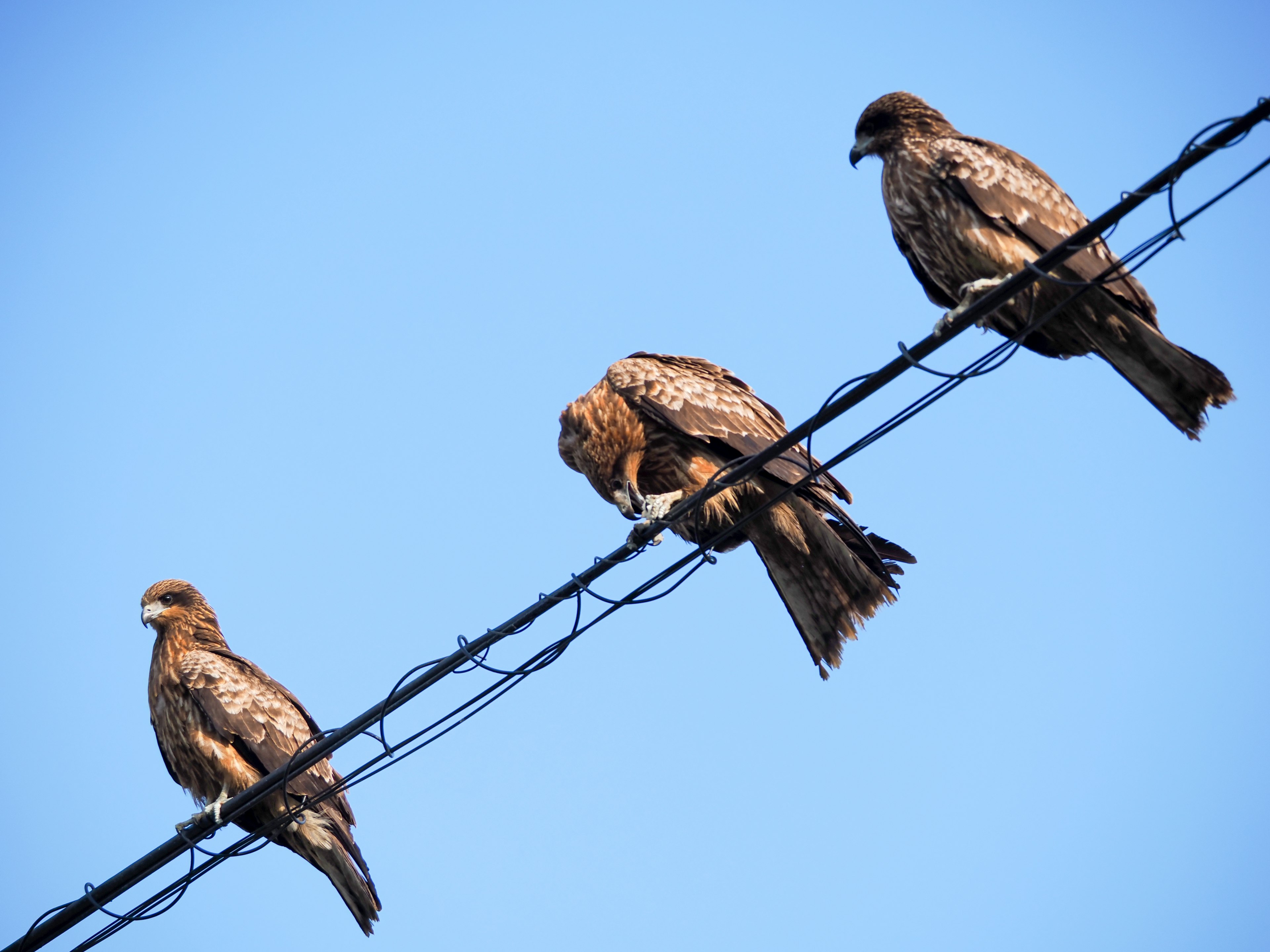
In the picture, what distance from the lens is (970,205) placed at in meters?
6.31

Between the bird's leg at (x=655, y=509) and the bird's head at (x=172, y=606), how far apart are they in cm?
385

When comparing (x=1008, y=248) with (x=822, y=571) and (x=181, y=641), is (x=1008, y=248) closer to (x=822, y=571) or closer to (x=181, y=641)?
(x=822, y=571)

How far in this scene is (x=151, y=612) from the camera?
887 cm

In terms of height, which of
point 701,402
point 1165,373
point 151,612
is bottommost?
point 1165,373

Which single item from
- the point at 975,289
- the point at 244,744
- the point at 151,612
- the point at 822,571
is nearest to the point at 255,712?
the point at 244,744

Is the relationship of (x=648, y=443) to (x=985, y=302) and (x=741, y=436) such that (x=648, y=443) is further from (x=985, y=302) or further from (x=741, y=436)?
(x=985, y=302)

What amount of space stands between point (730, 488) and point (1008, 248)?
75.8 inches

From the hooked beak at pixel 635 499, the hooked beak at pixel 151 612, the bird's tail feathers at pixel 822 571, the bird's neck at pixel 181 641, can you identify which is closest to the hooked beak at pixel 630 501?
the hooked beak at pixel 635 499

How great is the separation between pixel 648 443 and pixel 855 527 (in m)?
1.57

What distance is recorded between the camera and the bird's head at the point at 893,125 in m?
6.86

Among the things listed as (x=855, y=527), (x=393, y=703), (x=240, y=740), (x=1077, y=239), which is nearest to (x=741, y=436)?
(x=855, y=527)

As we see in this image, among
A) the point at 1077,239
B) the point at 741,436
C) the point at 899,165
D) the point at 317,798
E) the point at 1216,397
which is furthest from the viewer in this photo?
the point at 741,436

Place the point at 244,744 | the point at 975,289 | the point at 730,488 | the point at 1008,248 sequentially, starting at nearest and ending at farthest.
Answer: the point at 975,289
the point at 1008,248
the point at 730,488
the point at 244,744

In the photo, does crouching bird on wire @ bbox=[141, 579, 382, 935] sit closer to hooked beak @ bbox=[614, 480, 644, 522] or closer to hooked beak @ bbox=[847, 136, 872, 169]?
hooked beak @ bbox=[614, 480, 644, 522]
